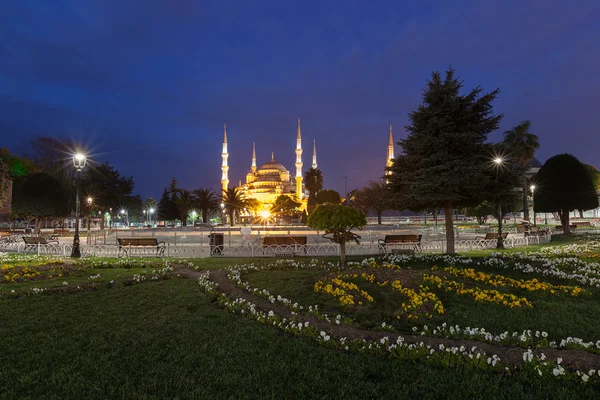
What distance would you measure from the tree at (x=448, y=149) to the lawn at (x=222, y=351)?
18.5 feet

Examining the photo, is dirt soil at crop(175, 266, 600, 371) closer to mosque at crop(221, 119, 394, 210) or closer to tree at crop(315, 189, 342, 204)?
tree at crop(315, 189, 342, 204)

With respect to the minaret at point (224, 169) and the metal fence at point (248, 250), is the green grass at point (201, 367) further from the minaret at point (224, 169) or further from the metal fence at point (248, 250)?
the minaret at point (224, 169)

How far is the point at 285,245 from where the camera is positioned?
15969 millimetres

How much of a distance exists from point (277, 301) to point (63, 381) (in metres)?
3.99

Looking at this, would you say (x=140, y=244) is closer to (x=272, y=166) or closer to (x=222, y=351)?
(x=222, y=351)

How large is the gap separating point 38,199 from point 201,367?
36677 millimetres

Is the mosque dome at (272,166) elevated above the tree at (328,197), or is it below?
above

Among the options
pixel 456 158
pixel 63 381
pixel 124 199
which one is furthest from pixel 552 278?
pixel 124 199

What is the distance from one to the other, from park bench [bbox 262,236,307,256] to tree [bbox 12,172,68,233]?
25.9 m

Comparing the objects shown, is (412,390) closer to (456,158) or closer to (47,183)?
(456,158)

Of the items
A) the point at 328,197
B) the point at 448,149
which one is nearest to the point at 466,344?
the point at 448,149

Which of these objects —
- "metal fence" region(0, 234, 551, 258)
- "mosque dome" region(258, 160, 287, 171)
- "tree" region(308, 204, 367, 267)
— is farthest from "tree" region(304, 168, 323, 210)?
"tree" region(308, 204, 367, 267)

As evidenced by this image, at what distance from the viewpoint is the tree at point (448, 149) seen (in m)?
13.4

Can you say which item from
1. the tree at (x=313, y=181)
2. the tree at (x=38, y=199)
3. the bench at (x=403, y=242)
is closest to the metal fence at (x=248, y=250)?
the bench at (x=403, y=242)
